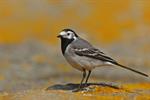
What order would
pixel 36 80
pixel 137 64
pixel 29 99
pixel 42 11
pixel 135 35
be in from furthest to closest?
pixel 42 11
pixel 135 35
pixel 137 64
pixel 36 80
pixel 29 99

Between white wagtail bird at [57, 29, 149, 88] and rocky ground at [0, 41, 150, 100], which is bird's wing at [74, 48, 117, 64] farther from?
rocky ground at [0, 41, 150, 100]

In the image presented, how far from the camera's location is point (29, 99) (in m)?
12.6

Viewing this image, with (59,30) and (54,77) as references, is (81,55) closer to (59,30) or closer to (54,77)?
(54,77)

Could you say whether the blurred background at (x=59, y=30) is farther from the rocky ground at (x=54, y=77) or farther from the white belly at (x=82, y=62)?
the white belly at (x=82, y=62)

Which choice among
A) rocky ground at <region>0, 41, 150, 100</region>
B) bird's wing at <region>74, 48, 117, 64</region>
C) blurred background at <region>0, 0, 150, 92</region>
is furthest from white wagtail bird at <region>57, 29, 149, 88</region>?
blurred background at <region>0, 0, 150, 92</region>

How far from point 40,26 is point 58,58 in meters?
2.68

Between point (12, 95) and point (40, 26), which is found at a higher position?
point (40, 26)

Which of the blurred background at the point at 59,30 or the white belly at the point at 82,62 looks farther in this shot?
the blurred background at the point at 59,30

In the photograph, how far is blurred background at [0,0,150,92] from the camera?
18.8 metres

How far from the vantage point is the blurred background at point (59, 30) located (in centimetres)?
1880

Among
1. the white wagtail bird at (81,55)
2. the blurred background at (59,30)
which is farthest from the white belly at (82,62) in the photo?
the blurred background at (59,30)

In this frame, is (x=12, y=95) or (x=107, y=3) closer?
(x=12, y=95)

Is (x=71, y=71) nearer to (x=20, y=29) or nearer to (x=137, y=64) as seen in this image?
(x=137, y=64)

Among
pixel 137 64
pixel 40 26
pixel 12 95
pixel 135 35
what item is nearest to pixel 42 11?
pixel 40 26
